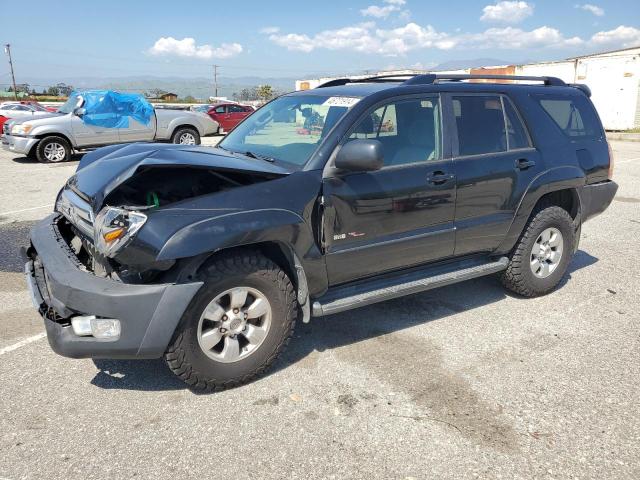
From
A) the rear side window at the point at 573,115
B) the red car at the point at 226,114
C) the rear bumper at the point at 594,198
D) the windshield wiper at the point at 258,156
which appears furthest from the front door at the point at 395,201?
the red car at the point at 226,114

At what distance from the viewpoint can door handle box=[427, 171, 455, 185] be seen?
3.61 meters

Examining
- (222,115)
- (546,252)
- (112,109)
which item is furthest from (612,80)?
(546,252)

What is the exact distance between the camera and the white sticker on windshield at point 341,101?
3.50 m

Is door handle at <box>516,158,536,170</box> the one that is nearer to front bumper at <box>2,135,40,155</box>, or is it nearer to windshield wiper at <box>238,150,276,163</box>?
windshield wiper at <box>238,150,276,163</box>

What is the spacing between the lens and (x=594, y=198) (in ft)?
15.8

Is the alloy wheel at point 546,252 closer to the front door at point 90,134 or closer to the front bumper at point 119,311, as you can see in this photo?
the front bumper at point 119,311

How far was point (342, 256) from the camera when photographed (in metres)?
3.31

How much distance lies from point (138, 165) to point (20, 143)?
39.0 ft

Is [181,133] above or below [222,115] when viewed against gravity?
below

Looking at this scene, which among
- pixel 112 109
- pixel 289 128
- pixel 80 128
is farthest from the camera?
pixel 112 109

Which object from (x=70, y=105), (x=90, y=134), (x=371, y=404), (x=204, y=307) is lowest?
(x=371, y=404)

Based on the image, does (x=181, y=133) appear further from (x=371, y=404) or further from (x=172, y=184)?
(x=371, y=404)

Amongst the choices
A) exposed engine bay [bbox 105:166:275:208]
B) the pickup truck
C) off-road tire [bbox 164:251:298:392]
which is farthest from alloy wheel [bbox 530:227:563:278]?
the pickup truck

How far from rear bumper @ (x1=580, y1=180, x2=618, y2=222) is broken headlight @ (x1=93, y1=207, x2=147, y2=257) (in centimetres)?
391
